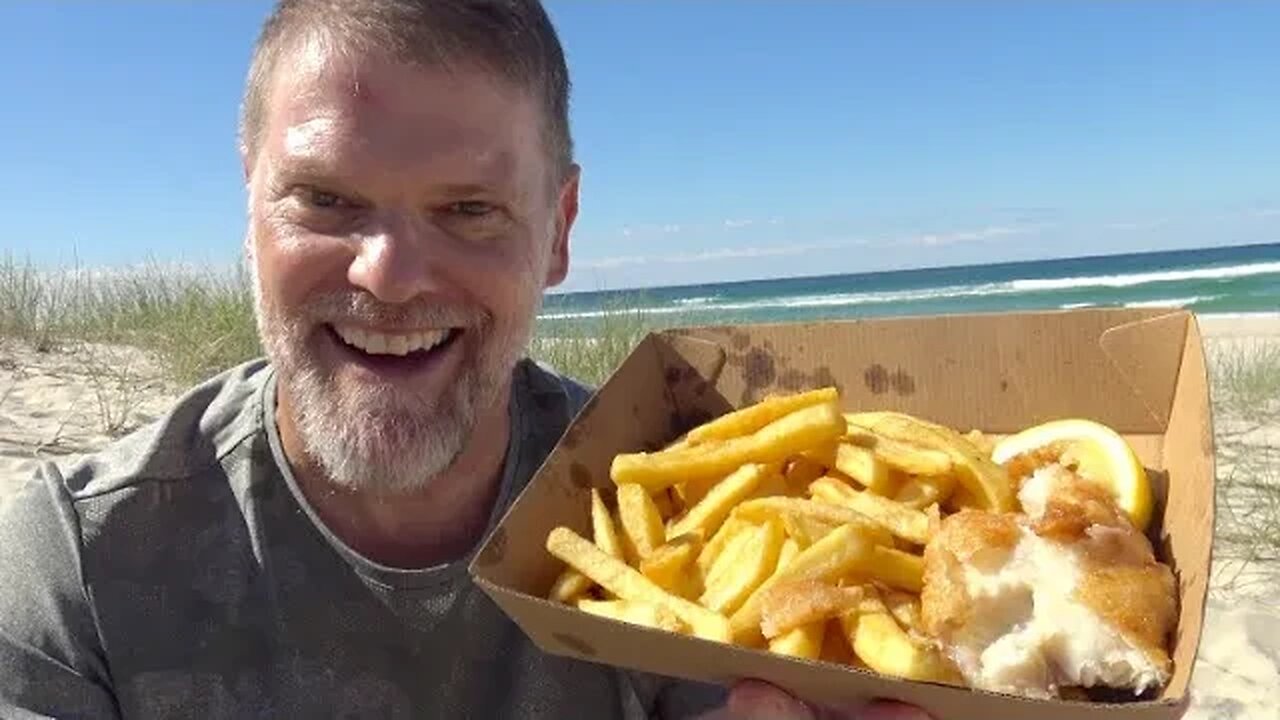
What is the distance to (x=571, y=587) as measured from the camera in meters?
1.73

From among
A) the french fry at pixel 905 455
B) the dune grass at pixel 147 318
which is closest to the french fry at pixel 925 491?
the french fry at pixel 905 455

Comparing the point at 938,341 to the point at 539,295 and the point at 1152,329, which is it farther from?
the point at 539,295

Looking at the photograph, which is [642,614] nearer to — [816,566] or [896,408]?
[816,566]

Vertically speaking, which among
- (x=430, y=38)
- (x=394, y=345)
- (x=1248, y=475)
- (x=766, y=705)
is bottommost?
(x=1248, y=475)

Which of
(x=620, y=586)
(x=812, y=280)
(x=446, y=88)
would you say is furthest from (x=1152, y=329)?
(x=812, y=280)

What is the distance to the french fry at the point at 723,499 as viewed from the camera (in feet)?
5.83

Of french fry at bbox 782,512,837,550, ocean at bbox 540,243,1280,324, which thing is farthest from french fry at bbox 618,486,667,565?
ocean at bbox 540,243,1280,324

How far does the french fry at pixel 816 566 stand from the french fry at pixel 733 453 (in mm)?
278

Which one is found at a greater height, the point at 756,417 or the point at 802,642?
the point at 756,417

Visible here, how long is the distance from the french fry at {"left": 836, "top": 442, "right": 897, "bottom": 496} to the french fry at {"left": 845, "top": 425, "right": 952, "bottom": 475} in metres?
0.02

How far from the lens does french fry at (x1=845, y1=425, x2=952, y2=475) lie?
5.73ft

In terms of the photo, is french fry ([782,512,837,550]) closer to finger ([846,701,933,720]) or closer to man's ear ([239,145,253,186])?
finger ([846,701,933,720])

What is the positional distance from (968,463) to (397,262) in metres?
1.00

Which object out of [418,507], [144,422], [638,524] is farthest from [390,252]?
[144,422]
